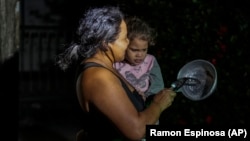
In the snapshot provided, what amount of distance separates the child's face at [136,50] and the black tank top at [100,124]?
0.87 meters

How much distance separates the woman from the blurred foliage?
2.23m

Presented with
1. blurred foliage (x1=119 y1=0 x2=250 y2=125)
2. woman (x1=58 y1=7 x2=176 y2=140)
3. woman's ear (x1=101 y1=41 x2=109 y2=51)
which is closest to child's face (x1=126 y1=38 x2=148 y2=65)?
woman (x1=58 y1=7 x2=176 y2=140)

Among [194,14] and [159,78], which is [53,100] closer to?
[194,14]

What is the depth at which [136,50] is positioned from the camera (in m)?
3.69

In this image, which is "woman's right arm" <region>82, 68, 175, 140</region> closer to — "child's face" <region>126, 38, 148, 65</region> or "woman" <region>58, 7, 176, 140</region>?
"woman" <region>58, 7, 176, 140</region>

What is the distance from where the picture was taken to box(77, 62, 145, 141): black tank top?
2717mm

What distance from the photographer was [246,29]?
4922 millimetres

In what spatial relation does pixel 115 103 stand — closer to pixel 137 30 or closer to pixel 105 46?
pixel 105 46

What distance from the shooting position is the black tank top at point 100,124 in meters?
2.72

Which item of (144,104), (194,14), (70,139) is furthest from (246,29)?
(70,139)

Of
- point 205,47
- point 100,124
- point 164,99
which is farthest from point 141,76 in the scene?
point 205,47

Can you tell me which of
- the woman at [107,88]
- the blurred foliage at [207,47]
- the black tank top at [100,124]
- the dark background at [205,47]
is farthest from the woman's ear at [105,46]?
the blurred foliage at [207,47]

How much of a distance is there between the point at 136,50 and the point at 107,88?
1083 mm

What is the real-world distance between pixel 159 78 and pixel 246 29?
1.49 m
